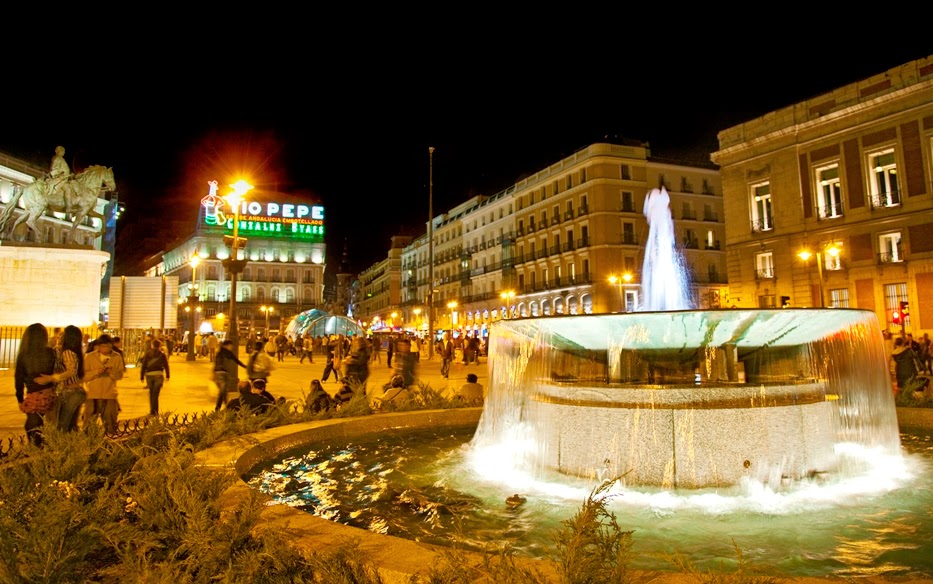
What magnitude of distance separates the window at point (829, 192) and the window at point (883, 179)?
1600 mm

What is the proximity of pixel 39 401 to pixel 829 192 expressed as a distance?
35147 mm

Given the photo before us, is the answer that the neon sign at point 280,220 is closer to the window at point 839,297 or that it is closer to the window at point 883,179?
the window at point 839,297

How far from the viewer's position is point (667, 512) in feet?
15.5

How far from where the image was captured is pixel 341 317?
1647 inches

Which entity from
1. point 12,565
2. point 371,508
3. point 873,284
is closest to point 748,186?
point 873,284

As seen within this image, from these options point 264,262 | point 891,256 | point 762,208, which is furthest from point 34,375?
point 264,262

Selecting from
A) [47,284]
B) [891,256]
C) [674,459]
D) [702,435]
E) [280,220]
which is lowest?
[674,459]

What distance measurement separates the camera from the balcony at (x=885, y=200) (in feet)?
94.0

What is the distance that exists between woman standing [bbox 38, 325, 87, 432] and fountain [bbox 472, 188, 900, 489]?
454 centimetres

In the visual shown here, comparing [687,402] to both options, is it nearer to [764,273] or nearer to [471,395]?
[471,395]

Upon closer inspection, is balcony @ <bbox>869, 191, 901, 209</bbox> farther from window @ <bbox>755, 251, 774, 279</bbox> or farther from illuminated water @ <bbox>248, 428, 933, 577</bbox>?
illuminated water @ <bbox>248, 428, 933, 577</bbox>

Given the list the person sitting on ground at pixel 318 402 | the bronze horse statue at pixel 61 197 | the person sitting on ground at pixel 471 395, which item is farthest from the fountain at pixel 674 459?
the bronze horse statue at pixel 61 197

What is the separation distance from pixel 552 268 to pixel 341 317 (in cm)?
2181

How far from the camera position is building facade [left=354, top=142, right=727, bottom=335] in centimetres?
5044
